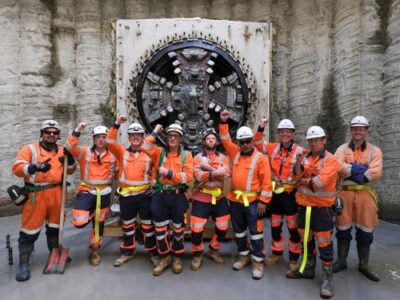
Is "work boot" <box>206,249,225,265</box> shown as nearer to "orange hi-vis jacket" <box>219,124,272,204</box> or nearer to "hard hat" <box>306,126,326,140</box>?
"orange hi-vis jacket" <box>219,124,272,204</box>

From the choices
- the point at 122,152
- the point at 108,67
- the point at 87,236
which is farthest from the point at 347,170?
the point at 108,67

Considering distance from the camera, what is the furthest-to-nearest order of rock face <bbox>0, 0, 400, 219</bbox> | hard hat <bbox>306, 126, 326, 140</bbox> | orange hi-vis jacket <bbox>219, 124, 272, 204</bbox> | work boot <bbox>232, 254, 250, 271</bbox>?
rock face <bbox>0, 0, 400, 219</bbox> → work boot <bbox>232, 254, 250, 271</bbox> → orange hi-vis jacket <bbox>219, 124, 272, 204</bbox> → hard hat <bbox>306, 126, 326, 140</bbox>

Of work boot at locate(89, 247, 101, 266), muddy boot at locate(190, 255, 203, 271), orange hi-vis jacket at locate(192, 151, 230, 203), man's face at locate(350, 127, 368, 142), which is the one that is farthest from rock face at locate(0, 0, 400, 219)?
muddy boot at locate(190, 255, 203, 271)

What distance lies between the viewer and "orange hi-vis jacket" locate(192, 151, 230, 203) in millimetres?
3430

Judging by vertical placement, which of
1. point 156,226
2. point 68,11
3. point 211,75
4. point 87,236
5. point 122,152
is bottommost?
point 87,236

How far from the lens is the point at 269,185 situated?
3.35 m

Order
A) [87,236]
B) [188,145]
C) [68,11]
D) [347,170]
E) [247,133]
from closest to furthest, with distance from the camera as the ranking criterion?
1. [347,170]
2. [247,133]
3. [87,236]
4. [188,145]
5. [68,11]

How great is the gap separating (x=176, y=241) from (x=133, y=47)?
3.08 m

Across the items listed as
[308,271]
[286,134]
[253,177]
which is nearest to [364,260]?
[308,271]

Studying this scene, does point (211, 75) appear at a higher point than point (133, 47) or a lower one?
lower

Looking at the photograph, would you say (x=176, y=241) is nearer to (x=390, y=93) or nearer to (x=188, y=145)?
(x=188, y=145)

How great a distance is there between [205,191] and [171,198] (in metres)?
0.37

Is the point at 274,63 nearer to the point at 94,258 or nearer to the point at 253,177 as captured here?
the point at 253,177

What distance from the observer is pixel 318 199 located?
3.04 m
